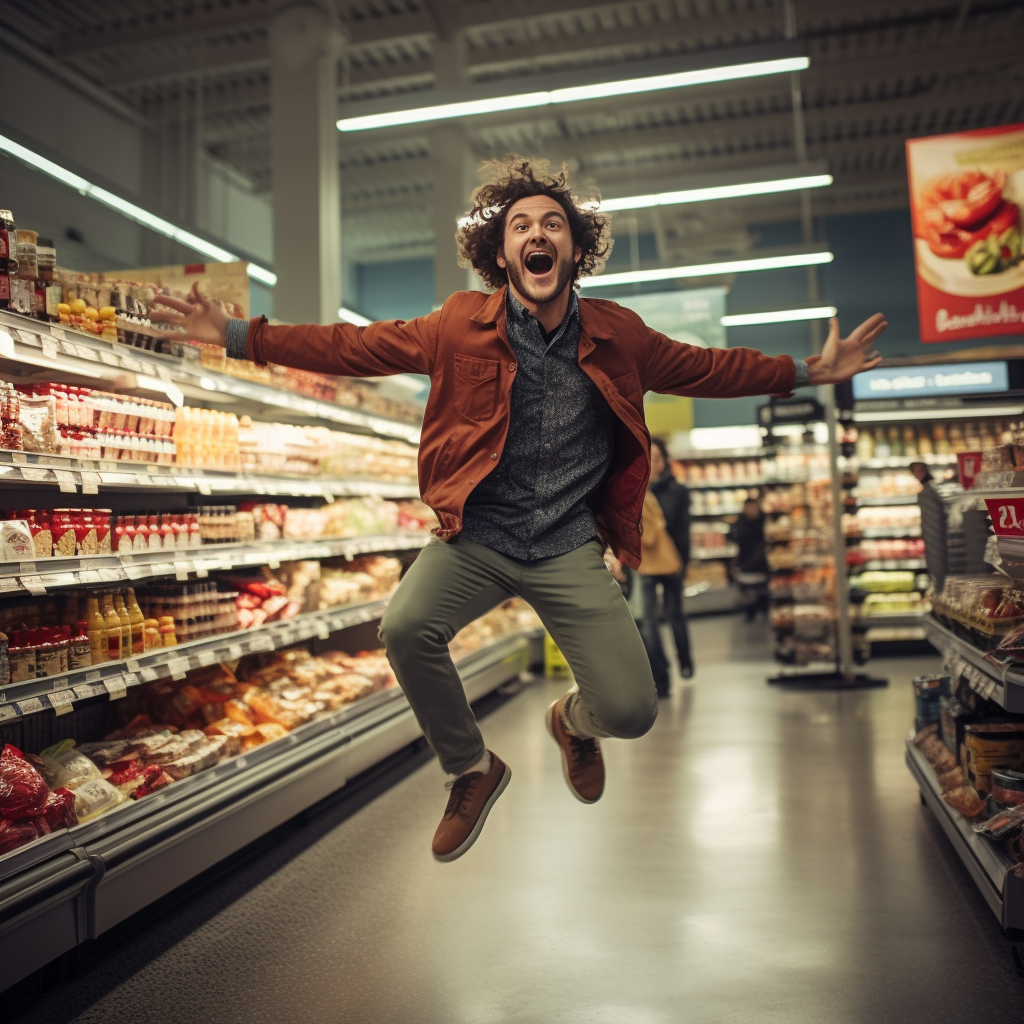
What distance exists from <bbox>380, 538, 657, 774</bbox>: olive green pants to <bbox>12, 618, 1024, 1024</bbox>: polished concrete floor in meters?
0.75

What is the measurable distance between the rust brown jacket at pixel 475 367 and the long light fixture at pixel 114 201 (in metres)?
3.96

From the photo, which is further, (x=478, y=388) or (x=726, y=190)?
(x=726, y=190)

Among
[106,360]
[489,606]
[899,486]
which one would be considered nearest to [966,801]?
[489,606]

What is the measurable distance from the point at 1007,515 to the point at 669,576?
15.4 ft

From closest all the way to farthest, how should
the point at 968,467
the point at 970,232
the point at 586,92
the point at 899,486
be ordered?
1. the point at 968,467
2. the point at 970,232
3. the point at 586,92
4. the point at 899,486

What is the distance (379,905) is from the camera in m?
3.28

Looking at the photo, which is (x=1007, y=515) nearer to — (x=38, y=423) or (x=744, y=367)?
(x=744, y=367)

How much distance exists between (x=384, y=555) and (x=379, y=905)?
3417mm

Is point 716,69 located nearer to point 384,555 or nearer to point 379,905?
point 384,555

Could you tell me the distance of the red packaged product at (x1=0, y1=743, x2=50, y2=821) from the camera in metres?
2.71

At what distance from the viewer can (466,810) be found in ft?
8.27

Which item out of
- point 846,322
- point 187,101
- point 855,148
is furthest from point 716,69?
point 846,322

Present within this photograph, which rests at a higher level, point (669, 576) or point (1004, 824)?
point (669, 576)

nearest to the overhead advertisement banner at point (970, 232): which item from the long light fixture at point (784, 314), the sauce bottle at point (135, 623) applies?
the sauce bottle at point (135, 623)
